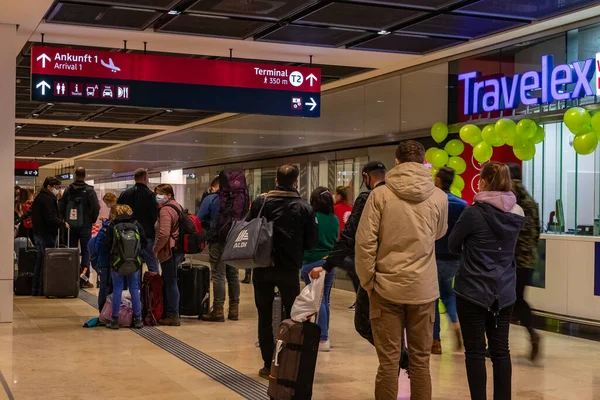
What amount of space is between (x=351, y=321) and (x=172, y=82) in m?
3.54

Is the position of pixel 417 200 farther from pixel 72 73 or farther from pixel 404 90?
pixel 404 90

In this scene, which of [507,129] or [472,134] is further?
[472,134]

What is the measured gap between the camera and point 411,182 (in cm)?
450

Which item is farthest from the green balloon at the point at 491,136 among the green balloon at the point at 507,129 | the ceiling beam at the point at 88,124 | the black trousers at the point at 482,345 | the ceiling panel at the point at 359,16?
the ceiling beam at the point at 88,124

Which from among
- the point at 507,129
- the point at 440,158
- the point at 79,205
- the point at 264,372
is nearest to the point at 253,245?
the point at 264,372

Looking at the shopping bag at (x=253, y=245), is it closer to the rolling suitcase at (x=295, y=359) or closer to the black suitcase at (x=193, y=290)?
the rolling suitcase at (x=295, y=359)

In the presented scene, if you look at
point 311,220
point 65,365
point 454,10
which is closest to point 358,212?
point 311,220

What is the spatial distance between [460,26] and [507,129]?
1.32 metres

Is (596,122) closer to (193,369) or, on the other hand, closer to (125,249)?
(193,369)

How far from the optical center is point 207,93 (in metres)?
10.1

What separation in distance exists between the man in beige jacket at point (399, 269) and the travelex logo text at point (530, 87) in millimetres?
4666


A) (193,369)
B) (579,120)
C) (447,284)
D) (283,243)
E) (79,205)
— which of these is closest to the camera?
(283,243)

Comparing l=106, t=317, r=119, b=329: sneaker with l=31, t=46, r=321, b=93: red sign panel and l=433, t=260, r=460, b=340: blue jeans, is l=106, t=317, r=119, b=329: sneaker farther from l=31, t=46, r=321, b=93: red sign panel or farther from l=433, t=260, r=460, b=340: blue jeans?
l=433, t=260, r=460, b=340: blue jeans

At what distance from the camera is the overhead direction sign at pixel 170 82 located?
9.54 m
